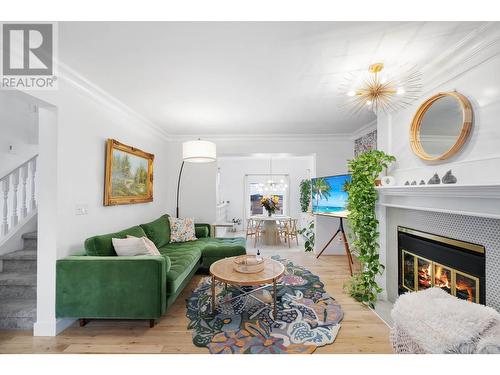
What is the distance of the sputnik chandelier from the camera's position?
2.02 meters

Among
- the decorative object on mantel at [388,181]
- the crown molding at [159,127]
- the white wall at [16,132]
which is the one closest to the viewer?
the crown molding at [159,127]

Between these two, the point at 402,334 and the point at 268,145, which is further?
the point at 268,145

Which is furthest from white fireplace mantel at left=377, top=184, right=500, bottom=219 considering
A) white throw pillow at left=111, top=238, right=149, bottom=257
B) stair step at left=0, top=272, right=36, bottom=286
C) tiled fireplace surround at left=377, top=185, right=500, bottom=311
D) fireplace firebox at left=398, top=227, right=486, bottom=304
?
stair step at left=0, top=272, right=36, bottom=286

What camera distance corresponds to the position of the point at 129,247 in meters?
2.40

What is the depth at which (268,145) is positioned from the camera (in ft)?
15.4

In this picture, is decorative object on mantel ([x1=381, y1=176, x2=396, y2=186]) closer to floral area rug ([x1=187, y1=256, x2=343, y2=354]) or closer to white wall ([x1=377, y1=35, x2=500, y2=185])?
white wall ([x1=377, y1=35, x2=500, y2=185])

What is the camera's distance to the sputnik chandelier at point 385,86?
2.02 metres

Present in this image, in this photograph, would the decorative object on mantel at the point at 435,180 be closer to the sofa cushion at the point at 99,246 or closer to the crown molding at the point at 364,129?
the crown molding at the point at 364,129

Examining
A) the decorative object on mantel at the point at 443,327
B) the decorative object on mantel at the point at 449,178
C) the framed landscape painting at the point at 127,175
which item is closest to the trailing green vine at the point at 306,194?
the framed landscape painting at the point at 127,175

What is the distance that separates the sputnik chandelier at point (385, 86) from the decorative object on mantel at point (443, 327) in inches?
64.0
